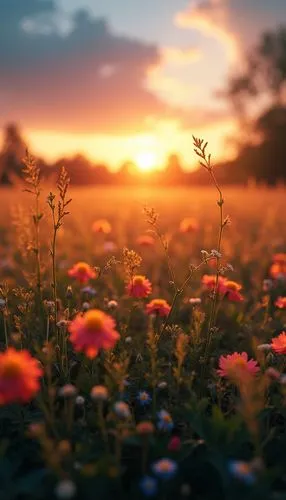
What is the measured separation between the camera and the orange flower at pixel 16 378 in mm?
1222

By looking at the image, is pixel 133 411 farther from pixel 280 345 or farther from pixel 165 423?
pixel 280 345

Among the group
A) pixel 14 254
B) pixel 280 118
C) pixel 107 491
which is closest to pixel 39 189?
pixel 107 491

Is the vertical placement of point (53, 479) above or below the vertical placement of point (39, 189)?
below

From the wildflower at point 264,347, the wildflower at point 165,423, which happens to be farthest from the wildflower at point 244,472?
the wildflower at point 264,347

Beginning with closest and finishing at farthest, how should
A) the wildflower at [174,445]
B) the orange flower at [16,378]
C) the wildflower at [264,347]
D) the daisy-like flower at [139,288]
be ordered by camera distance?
the orange flower at [16,378], the wildflower at [174,445], the wildflower at [264,347], the daisy-like flower at [139,288]

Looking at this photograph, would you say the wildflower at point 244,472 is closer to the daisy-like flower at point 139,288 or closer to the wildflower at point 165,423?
the wildflower at point 165,423

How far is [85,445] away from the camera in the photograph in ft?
4.91

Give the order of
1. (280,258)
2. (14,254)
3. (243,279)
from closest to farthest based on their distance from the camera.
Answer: (280,258) → (243,279) → (14,254)

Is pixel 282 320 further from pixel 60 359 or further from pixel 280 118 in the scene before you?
pixel 280 118

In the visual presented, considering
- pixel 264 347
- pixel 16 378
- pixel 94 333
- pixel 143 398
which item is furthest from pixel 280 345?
pixel 16 378

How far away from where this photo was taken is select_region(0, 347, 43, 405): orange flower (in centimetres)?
122

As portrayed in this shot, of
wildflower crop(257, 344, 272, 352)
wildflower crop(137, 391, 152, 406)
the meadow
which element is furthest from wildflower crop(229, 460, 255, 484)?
wildflower crop(257, 344, 272, 352)

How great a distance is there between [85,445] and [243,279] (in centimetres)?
275

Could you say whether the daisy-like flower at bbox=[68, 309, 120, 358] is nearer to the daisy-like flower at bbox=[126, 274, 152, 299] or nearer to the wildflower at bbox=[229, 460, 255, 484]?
the wildflower at bbox=[229, 460, 255, 484]
